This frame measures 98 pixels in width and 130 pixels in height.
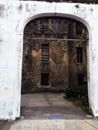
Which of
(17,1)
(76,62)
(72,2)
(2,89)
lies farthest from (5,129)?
(76,62)

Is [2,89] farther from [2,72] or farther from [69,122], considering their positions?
[69,122]

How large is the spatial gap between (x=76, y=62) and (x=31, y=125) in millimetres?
15997

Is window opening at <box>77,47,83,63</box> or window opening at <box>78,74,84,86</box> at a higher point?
window opening at <box>77,47,83,63</box>

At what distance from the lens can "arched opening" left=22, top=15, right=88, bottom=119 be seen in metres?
21.6

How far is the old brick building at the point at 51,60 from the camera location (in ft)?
70.8

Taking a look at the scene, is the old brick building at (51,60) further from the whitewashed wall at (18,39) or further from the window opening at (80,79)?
the whitewashed wall at (18,39)

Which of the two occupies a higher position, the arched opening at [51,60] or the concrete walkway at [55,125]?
the arched opening at [51,60]

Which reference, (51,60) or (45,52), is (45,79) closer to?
(51,60)

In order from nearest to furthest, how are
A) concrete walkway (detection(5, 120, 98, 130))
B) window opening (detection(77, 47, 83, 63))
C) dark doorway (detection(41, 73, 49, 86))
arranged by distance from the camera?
concrete walkway (detection(5, 120, 98, 130))
dark doorway (detection(41, 73, 49, 86))
window opening (detection(77, 47, 83, 63))

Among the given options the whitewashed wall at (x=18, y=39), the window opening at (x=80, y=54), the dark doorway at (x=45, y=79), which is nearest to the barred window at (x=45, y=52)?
the dark doorway at (x=45, y=79)

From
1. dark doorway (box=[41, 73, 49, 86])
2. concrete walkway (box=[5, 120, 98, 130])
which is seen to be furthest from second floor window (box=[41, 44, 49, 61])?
concrete walkway (box=[5, 120, 98, 130])

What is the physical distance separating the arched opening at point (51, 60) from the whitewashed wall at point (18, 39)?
12506 mm

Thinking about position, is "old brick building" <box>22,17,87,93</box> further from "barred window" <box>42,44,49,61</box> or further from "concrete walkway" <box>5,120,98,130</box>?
"concrete walkway" <box>5,120,98,130</box>

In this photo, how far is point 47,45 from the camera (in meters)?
22.4
